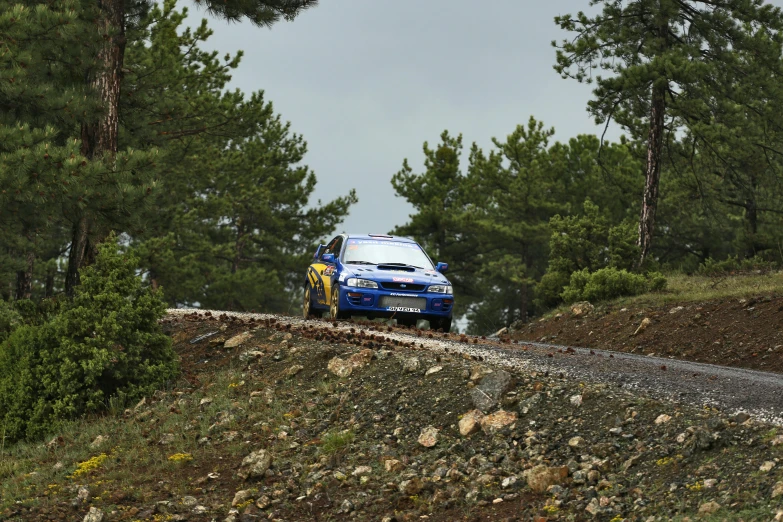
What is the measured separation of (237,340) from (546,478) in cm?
706

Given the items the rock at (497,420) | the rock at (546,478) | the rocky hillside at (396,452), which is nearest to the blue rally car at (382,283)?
the rocky hillside at (396,452)

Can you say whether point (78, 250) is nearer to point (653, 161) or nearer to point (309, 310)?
point (309, 310)

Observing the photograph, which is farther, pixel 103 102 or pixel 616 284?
pixel 616 284

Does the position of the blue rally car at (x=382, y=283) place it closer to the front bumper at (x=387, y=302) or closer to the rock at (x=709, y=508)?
the front bumper at (x=387, y=302)

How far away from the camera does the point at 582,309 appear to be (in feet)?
67.1

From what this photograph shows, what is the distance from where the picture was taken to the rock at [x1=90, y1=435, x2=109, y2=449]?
10.0 metres

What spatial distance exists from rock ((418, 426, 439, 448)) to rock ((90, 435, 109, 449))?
13.1 feet

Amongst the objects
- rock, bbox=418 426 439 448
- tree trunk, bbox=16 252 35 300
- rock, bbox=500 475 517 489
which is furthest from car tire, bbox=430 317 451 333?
Result: tree trunk, bbox=16 252 35 300

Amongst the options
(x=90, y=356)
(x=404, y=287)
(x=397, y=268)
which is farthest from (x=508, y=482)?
(x=397, y=268)

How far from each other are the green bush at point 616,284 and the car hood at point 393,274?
681 centimetres

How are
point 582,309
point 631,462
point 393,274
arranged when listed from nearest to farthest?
point 631,462, point 393,274, point 582,309

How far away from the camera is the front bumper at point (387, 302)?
14.7m

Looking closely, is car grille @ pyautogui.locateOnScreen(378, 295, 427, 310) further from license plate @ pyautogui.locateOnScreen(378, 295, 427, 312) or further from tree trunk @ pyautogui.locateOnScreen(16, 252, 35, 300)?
tree trunk @ pyautogui.locateOnScreen(16, 252, 35, 300)

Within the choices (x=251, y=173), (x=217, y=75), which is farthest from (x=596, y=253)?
(x=251, y=173)
